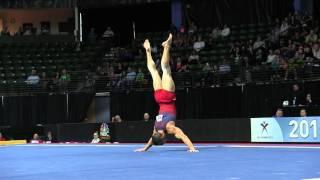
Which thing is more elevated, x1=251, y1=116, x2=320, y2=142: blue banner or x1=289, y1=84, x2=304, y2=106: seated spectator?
x1=289, y1=84, x2=304, y2=106: seated spectator

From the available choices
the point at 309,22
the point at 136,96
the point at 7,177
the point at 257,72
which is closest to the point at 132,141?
the point at 136,96

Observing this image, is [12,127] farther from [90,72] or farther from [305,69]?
[305,69]

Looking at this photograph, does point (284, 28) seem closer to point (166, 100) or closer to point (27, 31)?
point (166, 100)

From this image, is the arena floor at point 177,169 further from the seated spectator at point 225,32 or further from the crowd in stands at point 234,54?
the seated spectator at point 225,32

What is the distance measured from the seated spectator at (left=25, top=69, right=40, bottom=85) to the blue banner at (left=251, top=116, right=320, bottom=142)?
36.0 ft

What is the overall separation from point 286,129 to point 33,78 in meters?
12.7

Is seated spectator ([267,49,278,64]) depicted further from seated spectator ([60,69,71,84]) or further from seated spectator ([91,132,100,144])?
Answer: seated spectator ([60,69,71,84])

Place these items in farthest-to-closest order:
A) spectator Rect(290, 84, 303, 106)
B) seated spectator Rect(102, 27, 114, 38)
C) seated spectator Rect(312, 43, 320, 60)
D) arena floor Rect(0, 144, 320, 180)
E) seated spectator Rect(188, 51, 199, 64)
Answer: seated spectator Rect(102, 27, 114, 38) → seated spectator Rect(188, 51, 199, 64) → seated spectator Rect(312, 43, 320, 60) → spectator Rect(290, 84, 303, 106) → arena floor Rect(0, 144, 320, 180)

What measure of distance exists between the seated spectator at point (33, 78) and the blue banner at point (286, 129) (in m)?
11.0

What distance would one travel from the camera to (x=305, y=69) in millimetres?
19453

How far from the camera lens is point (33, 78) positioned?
1024 inches

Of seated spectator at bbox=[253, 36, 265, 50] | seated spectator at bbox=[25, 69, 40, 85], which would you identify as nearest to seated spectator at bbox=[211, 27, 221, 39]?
seated spectator at bbox=[253, 36, 265, 50]

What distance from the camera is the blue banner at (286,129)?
16516 millimetres

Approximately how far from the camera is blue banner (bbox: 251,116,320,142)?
54.2 ft
